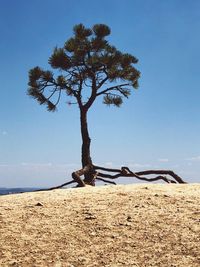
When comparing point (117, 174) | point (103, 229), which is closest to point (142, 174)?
point (117, 174)

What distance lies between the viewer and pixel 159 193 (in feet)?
35.2

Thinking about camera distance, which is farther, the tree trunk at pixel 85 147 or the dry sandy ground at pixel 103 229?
the tree trunk at pixel 85 147

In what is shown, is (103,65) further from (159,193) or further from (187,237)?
(187,237)

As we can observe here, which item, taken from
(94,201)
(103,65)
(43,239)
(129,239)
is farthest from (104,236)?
(103,65)

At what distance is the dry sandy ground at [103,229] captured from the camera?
22.7ft

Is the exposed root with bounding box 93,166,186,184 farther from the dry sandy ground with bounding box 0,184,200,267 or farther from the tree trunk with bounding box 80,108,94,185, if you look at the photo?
the dry sandy ground with bounding box 0,184,200,267

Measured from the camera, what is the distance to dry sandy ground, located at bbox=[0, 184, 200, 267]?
6.93m

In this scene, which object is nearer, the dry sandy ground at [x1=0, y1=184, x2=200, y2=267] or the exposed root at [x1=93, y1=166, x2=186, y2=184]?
the dry sandy ground at [x1=0, y1=184, x2=200, y2=267]

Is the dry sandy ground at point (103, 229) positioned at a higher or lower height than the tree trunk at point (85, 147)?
lower

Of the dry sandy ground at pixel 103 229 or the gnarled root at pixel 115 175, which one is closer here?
the dry sandy ground at pixel 103 229

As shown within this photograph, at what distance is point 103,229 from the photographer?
26.7 ft

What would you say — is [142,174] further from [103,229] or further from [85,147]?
[103,229]

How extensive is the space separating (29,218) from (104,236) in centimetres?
214

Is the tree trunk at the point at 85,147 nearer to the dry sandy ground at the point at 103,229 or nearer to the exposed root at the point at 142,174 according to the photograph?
the exposed root at the point at 142,174
